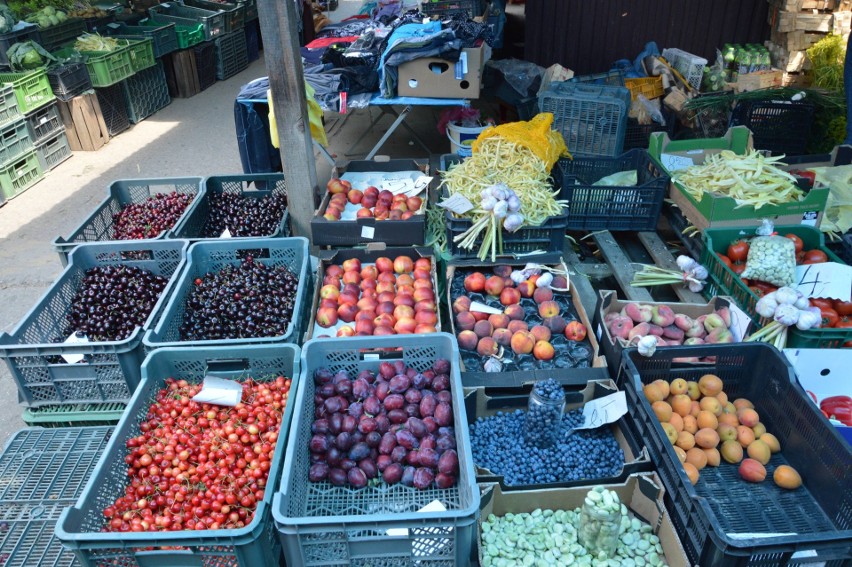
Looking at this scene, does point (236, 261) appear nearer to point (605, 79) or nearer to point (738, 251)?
point (738, 251)

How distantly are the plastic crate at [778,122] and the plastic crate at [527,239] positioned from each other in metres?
2.94

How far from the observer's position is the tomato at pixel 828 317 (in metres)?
3.27

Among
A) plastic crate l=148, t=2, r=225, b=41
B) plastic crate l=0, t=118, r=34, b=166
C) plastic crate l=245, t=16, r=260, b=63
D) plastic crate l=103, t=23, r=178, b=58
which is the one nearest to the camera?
plastic crate l=0, t=118, r=34, b=166

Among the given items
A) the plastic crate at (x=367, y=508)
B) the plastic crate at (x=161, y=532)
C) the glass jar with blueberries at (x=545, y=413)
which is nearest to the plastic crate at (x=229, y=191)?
the plastic crate at (x=161, y=532)

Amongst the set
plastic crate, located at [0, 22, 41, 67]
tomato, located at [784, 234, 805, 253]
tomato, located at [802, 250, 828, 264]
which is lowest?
tomato, located at [802, 250, 828, 264]

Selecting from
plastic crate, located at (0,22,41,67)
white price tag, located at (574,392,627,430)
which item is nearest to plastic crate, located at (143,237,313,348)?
white price tag, located at (574,392,627,430)

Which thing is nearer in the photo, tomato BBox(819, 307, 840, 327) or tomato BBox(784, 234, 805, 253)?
tomato BBox(819, 307, 840, 327)

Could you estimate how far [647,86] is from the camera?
6.78 meters

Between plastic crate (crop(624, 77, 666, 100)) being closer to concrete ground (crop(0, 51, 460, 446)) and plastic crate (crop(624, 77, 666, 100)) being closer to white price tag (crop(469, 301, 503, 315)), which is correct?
concrete ground (crop(0, 51, 460, 446))

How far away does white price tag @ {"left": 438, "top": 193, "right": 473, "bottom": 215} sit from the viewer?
3.65m

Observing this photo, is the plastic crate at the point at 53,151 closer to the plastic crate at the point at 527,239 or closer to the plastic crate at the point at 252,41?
the plastic crate at the point at 252,41

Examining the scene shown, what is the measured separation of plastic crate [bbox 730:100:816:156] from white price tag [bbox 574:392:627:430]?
160 inches

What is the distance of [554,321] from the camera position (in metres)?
3.23

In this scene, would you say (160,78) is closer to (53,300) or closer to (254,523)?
(53,300)
